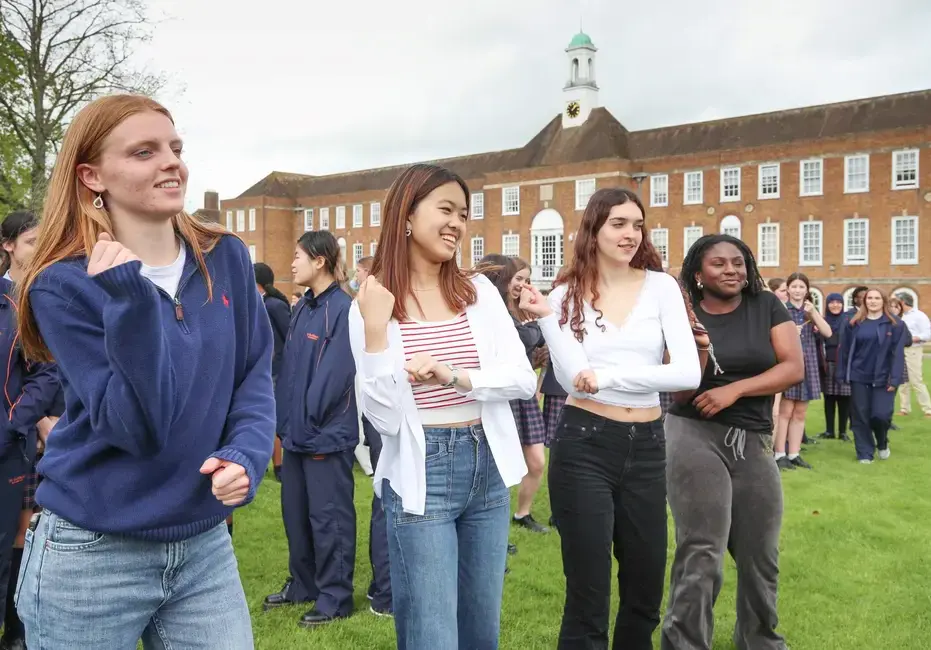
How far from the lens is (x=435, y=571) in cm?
287

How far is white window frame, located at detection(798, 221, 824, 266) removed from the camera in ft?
138

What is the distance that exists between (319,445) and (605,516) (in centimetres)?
210

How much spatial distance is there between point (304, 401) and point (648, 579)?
245 centimetres

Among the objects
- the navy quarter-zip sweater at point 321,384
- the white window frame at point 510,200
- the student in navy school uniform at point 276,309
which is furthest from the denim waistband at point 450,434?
the white window frame at point 510,200

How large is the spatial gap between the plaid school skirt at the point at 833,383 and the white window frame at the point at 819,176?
1311 inches

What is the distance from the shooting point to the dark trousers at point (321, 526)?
5094 mm

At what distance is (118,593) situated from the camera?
6.84ft

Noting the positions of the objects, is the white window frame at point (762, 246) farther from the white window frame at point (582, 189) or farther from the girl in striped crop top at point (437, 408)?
the girl in striped crop top at point (437, 408)

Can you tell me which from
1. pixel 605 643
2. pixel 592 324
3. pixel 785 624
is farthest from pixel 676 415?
pixel 785 624

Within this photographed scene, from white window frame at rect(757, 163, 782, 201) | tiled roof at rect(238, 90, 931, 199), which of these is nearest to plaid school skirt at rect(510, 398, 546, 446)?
tiled roof at rect(238, 90, 931, 199)

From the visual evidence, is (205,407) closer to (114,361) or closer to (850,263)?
(114,361)

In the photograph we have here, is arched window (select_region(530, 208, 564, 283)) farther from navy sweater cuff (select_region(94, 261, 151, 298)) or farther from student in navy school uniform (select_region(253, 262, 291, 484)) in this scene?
navy sweater cuff (select_region(94, 261, 151, 298))

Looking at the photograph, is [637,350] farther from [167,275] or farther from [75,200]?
[75,200]

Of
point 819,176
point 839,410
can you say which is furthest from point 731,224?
point 839,410
